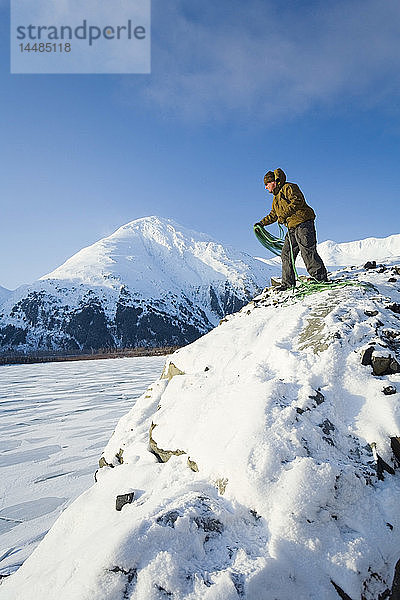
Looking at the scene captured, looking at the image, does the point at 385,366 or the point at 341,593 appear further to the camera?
the point at 385,366

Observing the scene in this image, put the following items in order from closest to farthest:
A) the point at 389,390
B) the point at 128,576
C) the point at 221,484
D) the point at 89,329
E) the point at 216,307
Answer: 1. the point at 128,576
2. the point at 221,484
3. the point at 389,390
4. the point at 89,329
5. the point at 216,307

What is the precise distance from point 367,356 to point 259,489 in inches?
67.6

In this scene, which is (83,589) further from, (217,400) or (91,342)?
(91,342)

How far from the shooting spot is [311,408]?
283 cm

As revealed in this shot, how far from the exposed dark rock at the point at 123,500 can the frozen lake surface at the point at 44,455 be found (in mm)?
1086

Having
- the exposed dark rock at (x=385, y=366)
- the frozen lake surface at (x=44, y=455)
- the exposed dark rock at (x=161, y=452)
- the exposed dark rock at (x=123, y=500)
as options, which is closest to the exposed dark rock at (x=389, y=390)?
the exposed dark rock at (x=385, y=366)

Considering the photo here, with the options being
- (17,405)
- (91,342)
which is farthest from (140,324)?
(17,405)

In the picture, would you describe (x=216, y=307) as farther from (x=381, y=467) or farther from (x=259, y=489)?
(x=259, y=489)

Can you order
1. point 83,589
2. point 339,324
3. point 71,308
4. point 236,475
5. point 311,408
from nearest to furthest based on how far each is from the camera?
point 83,589 < point 236,475 < point 311,408 < point 339,324 < point 71,308

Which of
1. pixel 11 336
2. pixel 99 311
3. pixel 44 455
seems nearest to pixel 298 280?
pixel 44 455

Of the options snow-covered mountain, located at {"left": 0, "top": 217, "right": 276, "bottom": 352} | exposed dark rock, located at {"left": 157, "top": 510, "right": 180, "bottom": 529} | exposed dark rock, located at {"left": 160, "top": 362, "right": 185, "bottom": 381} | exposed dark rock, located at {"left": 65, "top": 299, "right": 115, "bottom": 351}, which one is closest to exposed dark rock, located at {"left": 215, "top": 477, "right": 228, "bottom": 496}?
exposed dark rock, located at {"left": 157, "top": 510, "right": 180, "bottom": 529}

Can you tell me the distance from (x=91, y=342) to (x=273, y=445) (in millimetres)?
131478

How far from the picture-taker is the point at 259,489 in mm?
2268

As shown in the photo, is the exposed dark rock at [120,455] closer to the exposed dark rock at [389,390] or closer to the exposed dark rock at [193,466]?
the exposed dark rock at [193,466]
